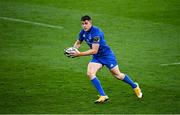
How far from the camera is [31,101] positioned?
12.6m

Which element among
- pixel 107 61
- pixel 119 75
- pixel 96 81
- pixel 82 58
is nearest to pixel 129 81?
pixel 119 75

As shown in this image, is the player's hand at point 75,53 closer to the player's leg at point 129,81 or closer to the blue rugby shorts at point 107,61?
the blue rugby shorts at point 107,61

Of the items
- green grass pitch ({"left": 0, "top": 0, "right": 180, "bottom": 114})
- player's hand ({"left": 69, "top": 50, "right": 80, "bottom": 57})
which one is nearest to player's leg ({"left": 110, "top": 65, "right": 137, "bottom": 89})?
green grass pitch ({"left": 0, "top": 0, "right": 180, "bottom": 114})

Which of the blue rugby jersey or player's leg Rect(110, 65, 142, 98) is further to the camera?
player's leg Rect(110, 65, 142, 98)

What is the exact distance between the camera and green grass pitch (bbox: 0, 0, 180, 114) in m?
12.5

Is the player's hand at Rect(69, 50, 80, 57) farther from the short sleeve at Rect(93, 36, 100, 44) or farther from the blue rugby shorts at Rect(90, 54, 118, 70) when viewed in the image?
the blue rugby shorts at Rect(90, 54, 118, 70)

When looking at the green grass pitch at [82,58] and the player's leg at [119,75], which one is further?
the player's leg at [119,75]

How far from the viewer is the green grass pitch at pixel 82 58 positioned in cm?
1249

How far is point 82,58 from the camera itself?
16.8m

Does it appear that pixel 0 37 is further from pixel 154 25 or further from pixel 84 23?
pixel 84 23

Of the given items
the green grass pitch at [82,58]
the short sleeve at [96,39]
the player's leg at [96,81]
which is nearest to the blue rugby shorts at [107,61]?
the player's leg at [96,81]

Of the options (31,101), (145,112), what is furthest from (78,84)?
(145,112)

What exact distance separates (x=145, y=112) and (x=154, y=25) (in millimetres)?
8562

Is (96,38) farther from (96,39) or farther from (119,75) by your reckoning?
(119,75)
